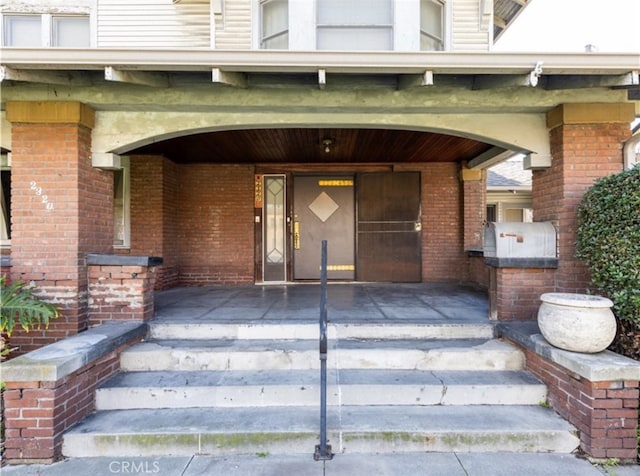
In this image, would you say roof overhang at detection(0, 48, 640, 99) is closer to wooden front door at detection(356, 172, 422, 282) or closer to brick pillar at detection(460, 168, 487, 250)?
brick pillar at detection(460, 168, 487, 250)

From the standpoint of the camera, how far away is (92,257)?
3.31 metres

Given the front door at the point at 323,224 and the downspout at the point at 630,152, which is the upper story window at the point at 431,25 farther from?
the downspout at the point at 630,152

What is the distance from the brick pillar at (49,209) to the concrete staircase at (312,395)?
0.93 metres

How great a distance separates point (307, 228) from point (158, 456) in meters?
4.70

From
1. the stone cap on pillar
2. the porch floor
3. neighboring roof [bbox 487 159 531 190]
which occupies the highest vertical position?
neighboring roof [bbox 487 159 531 190]

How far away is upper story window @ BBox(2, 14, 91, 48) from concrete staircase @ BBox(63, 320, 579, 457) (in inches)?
187

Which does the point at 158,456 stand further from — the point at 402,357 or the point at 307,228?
the point at 307,228

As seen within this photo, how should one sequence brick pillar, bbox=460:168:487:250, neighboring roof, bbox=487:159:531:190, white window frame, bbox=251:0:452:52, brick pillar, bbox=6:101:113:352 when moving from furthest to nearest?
neighboring roof, bbox=487:159:531:190 → brick pillar, bbox=460:168:487:250 → white window frame, bbox=251:0:452:52 → brick pillar, bbox=6:101:113:352

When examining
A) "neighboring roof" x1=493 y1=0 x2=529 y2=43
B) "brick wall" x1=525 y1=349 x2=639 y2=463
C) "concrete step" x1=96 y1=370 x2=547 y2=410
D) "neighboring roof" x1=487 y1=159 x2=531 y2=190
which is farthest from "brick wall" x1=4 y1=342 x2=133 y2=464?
"neighboring roof" x1=487 y1=159 x2=531 y2=190

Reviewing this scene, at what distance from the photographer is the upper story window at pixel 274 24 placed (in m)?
4.82

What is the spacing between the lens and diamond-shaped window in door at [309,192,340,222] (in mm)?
6523

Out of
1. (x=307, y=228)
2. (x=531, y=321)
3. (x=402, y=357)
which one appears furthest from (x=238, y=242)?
(x=531, y=321)

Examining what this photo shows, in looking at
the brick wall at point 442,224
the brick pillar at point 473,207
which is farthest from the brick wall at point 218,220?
the brick pillar at point 473,207

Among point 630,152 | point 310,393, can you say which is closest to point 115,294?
point 310,393
